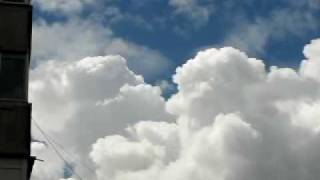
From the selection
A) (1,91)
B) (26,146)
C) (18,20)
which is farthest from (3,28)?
(26,146)

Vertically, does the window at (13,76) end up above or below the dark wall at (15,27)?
below

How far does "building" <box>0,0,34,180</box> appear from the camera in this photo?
25.2m

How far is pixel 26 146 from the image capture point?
25.4 metres

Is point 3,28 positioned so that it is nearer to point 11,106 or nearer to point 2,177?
point 11,106

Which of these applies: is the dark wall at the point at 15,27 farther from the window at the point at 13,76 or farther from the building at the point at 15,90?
the window at the point at 13,76

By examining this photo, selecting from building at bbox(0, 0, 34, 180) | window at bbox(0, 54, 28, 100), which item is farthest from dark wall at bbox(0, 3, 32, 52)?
window at bbox(0, 54, 28, 100)

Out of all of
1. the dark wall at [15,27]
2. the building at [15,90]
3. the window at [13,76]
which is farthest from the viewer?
the dark wall at [15,27]

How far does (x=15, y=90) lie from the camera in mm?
25922

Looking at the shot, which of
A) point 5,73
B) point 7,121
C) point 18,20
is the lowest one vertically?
point 7,121

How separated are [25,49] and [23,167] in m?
3.80

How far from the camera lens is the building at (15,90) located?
25.2 metres

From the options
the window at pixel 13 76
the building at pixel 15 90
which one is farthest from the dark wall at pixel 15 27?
the window at pixel 13 76

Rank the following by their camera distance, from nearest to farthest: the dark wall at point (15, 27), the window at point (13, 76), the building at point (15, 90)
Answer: the building at point (15, 90)
the window at point (13, 76)
the dark wall at point (15, 27)

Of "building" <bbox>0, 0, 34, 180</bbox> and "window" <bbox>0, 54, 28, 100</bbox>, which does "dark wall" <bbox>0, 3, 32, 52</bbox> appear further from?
"window" <bbox>0, 54, 28, 100</bbox>
